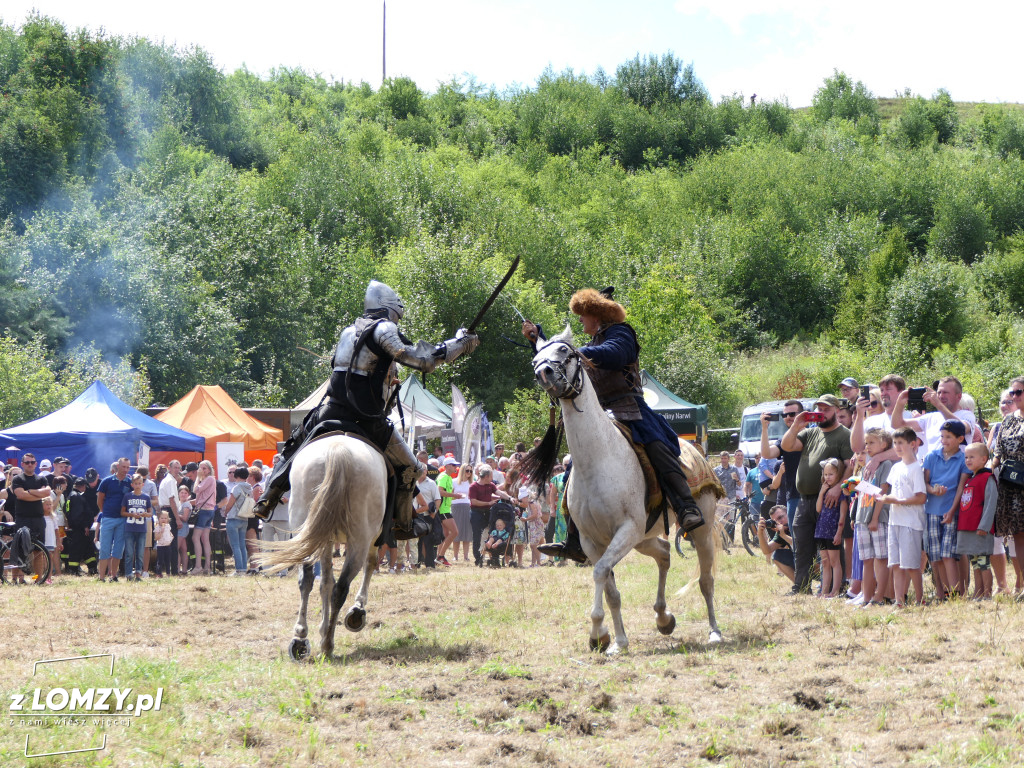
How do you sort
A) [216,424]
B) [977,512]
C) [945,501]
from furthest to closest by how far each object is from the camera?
1. [216,424]
2. [945,501]
3. [977,512]

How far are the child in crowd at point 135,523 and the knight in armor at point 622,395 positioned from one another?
947 cm

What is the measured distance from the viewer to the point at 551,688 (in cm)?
619

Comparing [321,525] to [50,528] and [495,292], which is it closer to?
[495,292]

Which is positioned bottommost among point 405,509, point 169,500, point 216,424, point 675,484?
point 169,500

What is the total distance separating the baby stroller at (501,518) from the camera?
59.9ft

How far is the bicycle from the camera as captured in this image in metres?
15.1

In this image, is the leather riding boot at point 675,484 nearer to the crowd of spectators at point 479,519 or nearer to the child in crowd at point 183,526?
A: the crowd of spectators at point 479,519

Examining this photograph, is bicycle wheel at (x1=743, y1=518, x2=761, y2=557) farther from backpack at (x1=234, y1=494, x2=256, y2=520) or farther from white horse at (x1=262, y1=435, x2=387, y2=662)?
white horse at (x1=262, y1=435, x2=387, y2=662)

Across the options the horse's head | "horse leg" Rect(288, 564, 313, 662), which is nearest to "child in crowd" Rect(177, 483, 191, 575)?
"horse leg" Rect(288, 564, 313, 662)

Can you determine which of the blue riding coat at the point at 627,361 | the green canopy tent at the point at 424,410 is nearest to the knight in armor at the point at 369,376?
the blue riding coat at the point at 627,361

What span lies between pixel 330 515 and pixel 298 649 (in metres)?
1.04

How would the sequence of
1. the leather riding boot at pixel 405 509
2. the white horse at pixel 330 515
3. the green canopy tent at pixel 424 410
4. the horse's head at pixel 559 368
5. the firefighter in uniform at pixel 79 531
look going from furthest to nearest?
the green canopy tent at pixel 424 410 → the firefighter in uniform at pixel 79 531 → the leather riding boot at pixel 405 509 → the white horse at pixel 330 515 → the horse's head at pixel 559 368

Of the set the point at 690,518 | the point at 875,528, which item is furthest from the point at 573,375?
the point at 875,528

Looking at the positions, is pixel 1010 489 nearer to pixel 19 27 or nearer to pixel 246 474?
pixel 246 474
